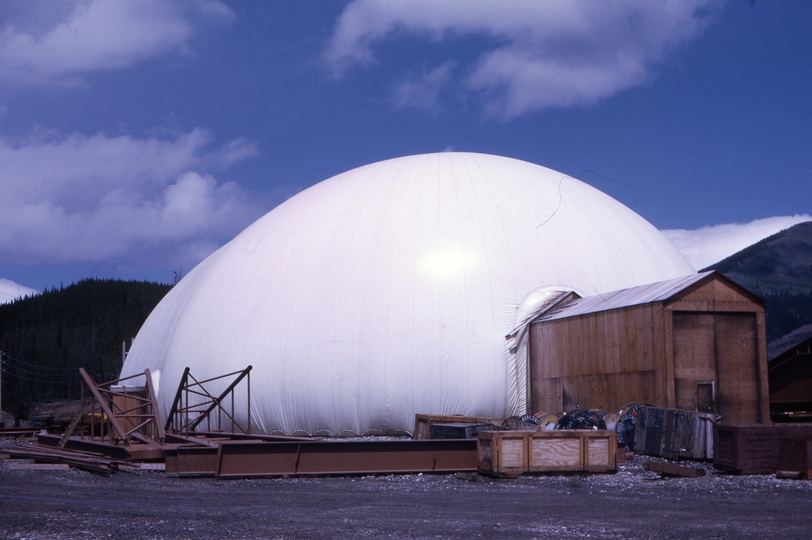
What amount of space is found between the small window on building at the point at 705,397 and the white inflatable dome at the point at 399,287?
21.1 ft

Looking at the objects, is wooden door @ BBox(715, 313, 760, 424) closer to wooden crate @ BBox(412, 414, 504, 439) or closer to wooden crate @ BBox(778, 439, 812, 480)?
wooden crate @ BBox(778, 439, 812, 480)

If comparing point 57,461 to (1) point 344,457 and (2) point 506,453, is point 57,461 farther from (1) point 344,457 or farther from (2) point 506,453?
(2) point 506,453

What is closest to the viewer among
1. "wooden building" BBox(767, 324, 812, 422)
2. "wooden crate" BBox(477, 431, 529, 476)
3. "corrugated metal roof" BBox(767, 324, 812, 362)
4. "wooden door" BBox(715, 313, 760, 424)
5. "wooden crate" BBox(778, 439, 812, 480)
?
"wooden crate" BBox(778, 439, 812, 480)

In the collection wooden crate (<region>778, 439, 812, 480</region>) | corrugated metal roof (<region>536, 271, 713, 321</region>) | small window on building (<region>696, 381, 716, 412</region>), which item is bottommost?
wooden crate (<region>778, 439, 812, 480</region>)

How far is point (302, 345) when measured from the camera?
26125 mm

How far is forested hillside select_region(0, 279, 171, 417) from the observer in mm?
111125

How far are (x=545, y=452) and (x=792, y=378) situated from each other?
18.6m

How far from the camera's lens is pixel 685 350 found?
2098 cm

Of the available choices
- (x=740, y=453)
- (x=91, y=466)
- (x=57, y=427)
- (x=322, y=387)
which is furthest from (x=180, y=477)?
(x=57, y=427)

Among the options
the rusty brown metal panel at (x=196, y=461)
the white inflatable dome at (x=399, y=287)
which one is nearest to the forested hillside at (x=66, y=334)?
the white inflatable dome at (x=399, y=287)

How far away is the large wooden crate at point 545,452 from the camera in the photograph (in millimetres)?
16078

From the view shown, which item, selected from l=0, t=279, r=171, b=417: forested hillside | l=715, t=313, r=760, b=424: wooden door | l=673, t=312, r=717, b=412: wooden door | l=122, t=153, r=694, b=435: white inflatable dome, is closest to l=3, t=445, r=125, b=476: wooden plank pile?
l=122, t=153, r=694, b=435: white inflatable dome

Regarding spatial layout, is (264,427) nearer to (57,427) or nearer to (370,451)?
(370,451)

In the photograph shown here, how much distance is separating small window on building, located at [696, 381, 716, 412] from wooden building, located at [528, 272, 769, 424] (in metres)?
0.03
